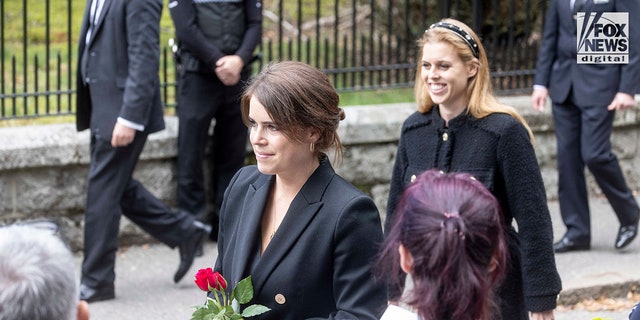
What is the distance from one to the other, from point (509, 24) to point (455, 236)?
6.20m

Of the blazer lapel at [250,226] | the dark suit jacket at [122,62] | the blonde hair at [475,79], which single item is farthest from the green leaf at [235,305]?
the dark suit jacket at [122,62]

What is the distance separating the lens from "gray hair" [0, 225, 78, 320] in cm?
238

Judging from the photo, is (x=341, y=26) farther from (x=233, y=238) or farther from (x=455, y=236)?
(x=455, y=236)

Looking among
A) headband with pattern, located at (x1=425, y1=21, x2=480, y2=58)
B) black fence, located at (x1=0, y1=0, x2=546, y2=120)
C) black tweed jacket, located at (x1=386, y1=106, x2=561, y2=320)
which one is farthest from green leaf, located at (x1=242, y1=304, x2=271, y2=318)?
black fence, located at (x1=0, y1=0, x2=546, y2=120)

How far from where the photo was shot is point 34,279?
94.5 inches

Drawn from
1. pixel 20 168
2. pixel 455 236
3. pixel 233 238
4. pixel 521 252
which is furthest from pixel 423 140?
pixel 20 168

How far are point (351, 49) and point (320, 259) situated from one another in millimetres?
5526

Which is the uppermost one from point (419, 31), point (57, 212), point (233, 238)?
point (419, 31)

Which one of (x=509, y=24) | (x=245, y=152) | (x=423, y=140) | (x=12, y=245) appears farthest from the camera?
(x=509, y=24)

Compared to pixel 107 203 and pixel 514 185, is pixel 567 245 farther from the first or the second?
pixel 514 185

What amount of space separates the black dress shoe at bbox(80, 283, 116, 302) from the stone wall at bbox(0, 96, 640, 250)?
40 cm

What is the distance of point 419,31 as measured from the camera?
8789 mm

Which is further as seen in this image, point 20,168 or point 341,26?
point 341,26

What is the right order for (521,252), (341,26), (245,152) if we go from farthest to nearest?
(341,26), (245,152), (521,252)
